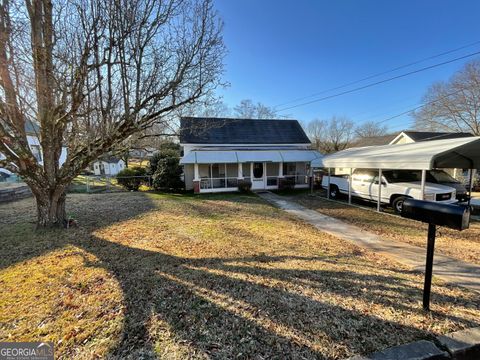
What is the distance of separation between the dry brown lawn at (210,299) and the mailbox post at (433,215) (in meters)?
0.75

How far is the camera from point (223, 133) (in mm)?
18891

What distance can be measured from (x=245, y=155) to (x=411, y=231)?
38.1ft

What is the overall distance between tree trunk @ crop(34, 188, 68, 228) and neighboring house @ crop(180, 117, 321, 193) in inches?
371

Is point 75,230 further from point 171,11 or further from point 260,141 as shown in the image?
point 260,141

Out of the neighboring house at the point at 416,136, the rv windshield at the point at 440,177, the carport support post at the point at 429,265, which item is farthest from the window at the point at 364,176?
the neighboring house at the point at 416,136

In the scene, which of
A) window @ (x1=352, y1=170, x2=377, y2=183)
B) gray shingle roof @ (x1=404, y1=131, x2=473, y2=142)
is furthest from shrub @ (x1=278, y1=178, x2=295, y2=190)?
gray shingle roof @ (x1=404, y1=131, x2=473, y2=142)

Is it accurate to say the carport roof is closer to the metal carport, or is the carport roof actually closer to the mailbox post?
the metal carport

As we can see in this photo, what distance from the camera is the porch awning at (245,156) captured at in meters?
15.9

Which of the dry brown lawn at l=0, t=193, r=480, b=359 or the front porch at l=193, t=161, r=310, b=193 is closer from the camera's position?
the dry brown lawn at l=0, t=193, r=480, b=359

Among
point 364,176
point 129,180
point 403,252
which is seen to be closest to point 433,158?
point 364,176

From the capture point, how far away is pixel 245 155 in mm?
17031

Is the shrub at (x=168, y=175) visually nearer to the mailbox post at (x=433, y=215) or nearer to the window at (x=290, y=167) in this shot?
the window at (x=290, y=167)

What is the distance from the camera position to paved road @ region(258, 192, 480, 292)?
4.04m

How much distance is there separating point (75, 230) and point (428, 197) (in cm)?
1180
